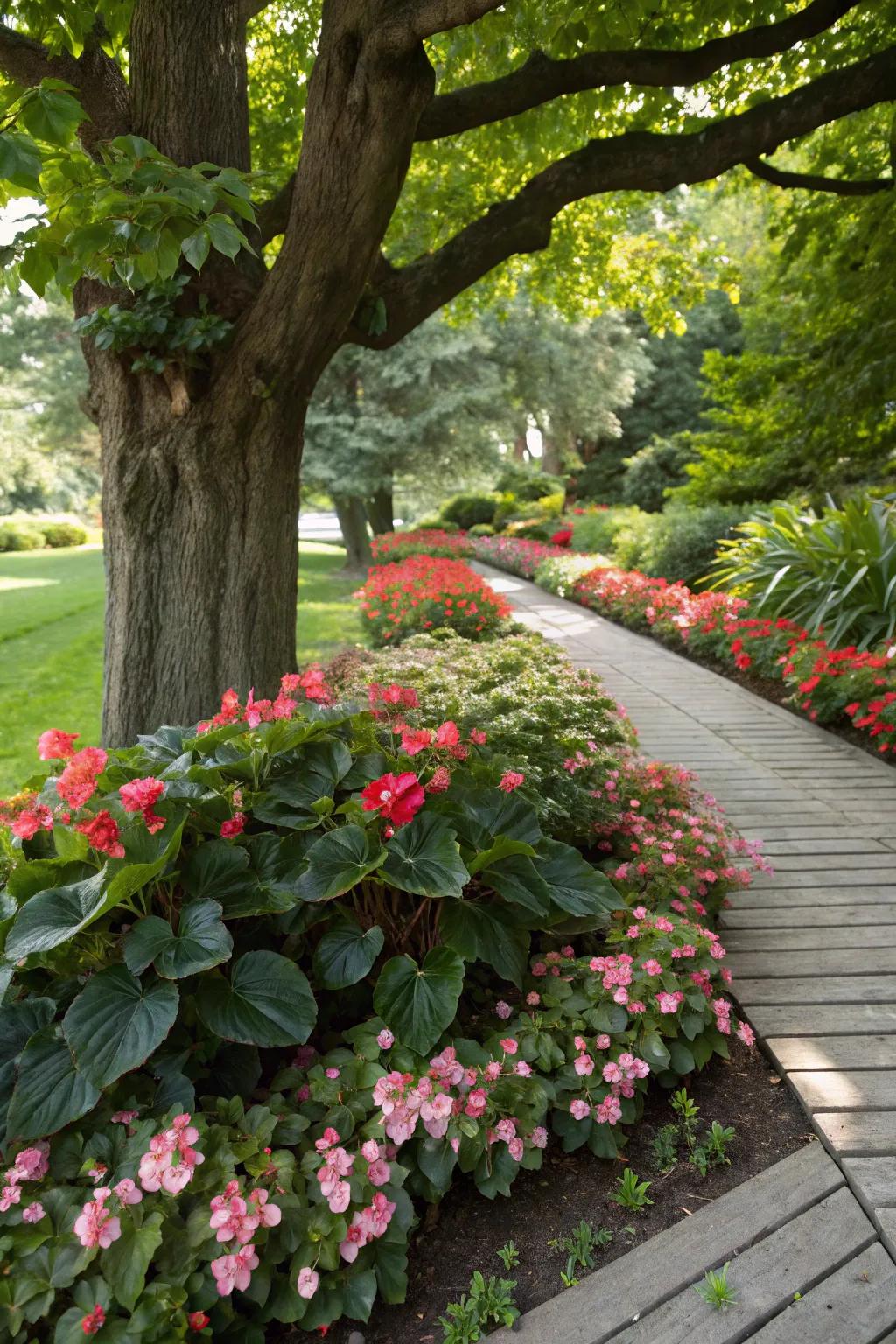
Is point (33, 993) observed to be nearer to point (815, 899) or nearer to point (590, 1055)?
point (590, 1055)

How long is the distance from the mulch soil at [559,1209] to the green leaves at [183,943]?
0.77m

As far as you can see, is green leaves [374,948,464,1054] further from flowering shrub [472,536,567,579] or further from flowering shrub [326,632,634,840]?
flowering shrub [472,536,567,579]

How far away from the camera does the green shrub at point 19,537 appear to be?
27.2 m

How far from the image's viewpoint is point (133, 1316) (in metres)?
1.47

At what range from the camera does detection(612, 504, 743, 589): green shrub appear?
416 inches

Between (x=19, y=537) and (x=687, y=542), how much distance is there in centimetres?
2419

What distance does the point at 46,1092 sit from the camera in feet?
5.54

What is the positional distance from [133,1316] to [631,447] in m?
25.8

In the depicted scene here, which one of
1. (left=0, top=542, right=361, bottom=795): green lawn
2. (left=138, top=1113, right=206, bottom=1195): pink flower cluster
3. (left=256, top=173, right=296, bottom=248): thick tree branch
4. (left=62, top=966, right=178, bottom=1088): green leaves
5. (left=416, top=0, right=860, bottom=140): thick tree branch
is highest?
(left=416, top=0, right=860, bottom=140): thick tree branch

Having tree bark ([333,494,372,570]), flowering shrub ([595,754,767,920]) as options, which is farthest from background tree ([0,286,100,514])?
flowering shrub ([595,754,767,920])

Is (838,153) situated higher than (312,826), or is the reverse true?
(838,153)

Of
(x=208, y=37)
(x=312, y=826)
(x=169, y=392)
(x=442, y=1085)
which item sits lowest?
(x=442, y=1085)

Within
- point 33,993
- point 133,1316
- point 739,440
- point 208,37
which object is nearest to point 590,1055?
point 133,1316

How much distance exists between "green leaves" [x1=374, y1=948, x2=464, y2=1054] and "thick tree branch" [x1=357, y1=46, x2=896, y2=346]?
314 cm
